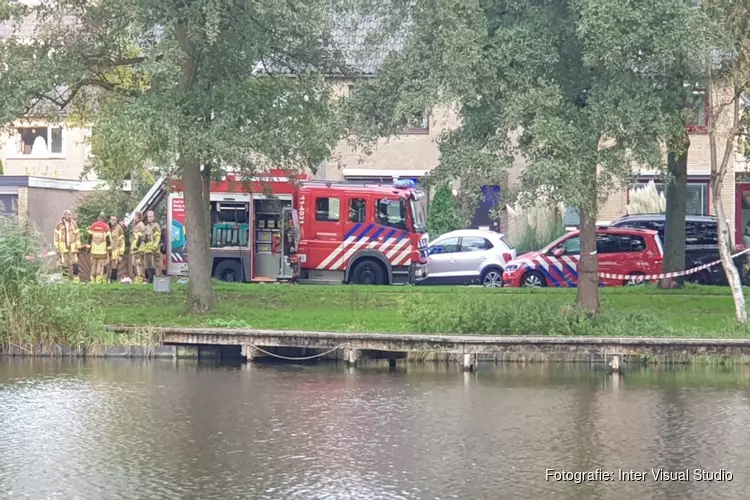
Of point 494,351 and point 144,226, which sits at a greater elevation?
point 144,226

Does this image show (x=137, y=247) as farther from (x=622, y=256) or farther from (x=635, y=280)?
(x=635, y=280)

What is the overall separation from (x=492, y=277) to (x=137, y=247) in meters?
8.49

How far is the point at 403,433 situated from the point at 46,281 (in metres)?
9.31

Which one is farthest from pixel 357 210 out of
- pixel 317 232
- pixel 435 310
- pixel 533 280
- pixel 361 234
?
pixel 435 310

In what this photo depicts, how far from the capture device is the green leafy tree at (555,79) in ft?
66.4

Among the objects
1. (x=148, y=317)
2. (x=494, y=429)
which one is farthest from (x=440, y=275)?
(x=494, y=429)

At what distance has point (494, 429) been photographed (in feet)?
51.9

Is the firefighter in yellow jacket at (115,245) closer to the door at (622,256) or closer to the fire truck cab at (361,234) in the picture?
the fire truck cab at (361,234)

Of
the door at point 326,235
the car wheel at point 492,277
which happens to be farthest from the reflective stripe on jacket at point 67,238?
the car wheel at point 492,277

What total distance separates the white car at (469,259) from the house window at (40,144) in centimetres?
2030

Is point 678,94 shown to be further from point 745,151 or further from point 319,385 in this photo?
point 319,385

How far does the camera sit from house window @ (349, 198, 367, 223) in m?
30.9

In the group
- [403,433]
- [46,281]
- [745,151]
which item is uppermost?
[745,151]

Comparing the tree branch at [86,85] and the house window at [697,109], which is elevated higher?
the tree branch at [86,85]
